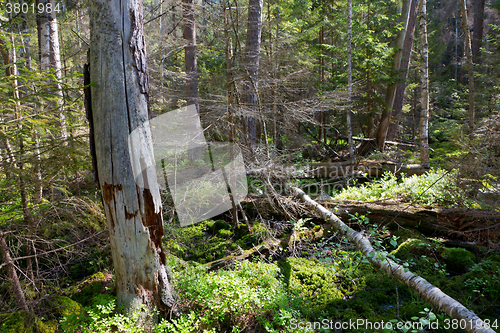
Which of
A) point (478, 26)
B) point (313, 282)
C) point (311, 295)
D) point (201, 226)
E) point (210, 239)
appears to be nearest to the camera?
point (311, 295)

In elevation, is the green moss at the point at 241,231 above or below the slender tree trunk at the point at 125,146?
below

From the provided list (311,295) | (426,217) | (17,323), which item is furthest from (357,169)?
(17,323)

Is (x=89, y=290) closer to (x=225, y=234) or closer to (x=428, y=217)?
(x=225, y=234)

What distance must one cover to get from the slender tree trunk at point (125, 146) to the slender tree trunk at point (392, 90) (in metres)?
10.7

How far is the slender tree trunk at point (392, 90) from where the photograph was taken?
11.1 metres

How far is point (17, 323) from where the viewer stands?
112 inches

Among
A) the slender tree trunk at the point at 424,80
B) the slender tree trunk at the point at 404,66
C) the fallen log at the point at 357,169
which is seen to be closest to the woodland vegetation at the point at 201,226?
the slender tree trunk at the point at 424,80

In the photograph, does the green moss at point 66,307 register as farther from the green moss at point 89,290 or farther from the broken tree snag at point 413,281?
the broken tree snag at point 413,281

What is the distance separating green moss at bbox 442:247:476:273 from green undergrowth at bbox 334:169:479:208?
1.01m

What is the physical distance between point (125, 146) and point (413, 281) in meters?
Result: 4.14

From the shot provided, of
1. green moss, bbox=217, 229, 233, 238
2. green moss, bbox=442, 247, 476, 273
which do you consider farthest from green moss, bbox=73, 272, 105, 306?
green moss, bbox=442, 247, 476, 273

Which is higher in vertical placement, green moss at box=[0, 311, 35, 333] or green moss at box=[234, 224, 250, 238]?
green moss at box=[0, 311, 35, 333]

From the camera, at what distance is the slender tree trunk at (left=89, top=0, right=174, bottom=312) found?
2.76 metres

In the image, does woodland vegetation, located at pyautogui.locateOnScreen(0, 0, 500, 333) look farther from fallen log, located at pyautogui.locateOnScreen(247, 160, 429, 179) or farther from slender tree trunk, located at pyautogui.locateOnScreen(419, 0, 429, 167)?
fallen log, located at pyautogui.locateOnScreen(247, 160, 429, 179)
